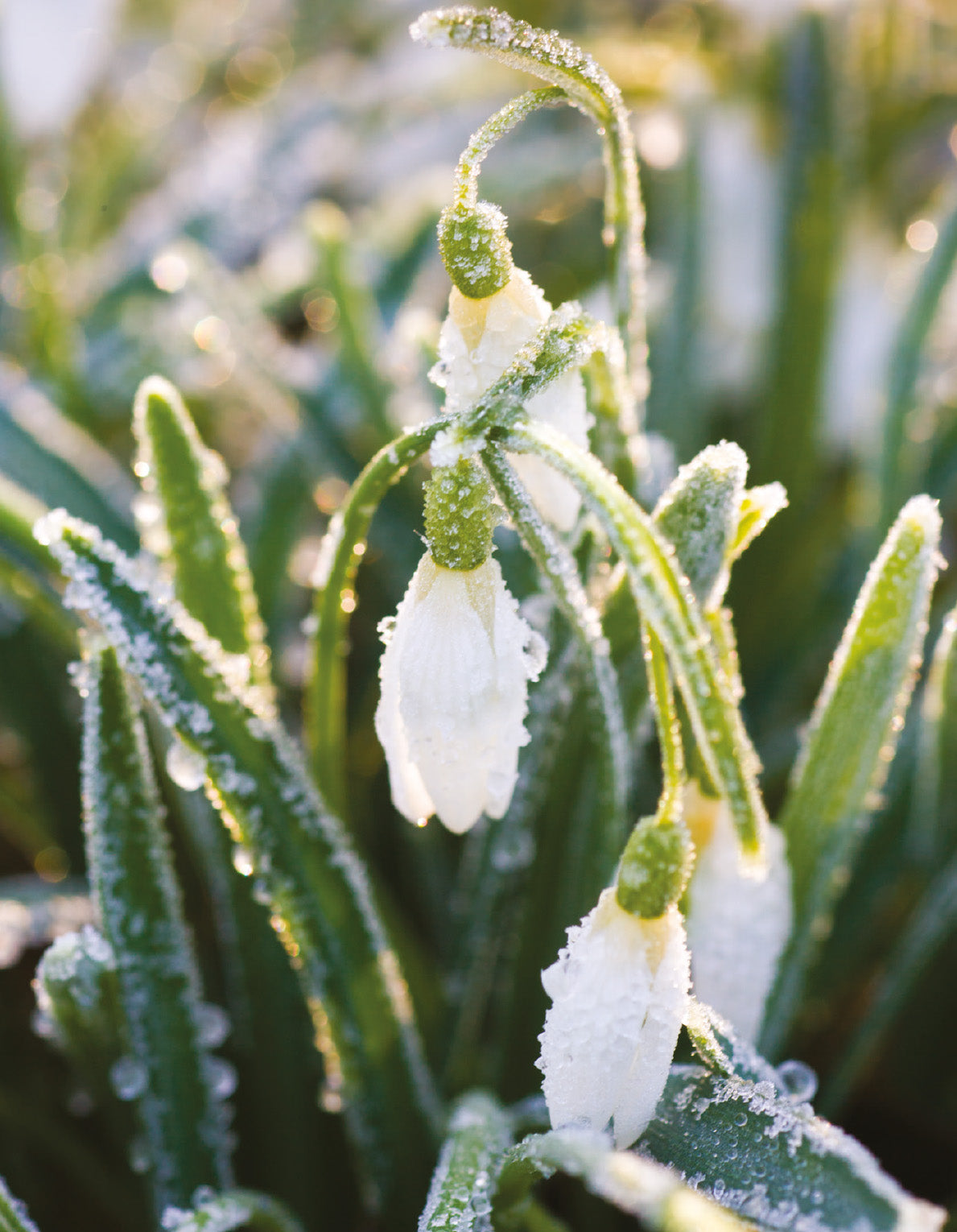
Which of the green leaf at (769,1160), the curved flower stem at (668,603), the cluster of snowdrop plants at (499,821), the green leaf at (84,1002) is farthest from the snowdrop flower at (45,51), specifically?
the green leaf at (769,1160)

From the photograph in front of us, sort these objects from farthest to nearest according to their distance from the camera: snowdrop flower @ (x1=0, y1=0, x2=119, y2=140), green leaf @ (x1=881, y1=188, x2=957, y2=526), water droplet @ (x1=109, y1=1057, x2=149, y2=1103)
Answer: snowdrop flower @ (x1=0, y1=0, x2=119, y2=140)
green leaf @ (x1=881, y1=188, x2=957, y2=526)
water droplet @ (x1=109, y1=1057, x2=149, y2=1103)

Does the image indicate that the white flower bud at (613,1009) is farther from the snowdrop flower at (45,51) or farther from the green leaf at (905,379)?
the snowdrop flower at (45,51)

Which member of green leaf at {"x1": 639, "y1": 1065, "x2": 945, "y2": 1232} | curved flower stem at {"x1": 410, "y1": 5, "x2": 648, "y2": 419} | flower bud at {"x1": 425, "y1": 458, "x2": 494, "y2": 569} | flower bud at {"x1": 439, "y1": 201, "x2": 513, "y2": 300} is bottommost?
green leaf at {"x1": 639, "y1": 1065, "x2": 945, "y2": 1232}

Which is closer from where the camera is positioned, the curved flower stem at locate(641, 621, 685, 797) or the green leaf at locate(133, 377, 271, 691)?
the curved flower stem at locate(641, 621, 685, 797)

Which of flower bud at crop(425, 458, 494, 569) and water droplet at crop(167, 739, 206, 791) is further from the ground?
flower bud at crop(425, 458, 494, 569)

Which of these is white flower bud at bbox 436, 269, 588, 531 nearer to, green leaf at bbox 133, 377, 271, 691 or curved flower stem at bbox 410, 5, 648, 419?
A: curved flower stem at bbox 410, 5, 648, 419

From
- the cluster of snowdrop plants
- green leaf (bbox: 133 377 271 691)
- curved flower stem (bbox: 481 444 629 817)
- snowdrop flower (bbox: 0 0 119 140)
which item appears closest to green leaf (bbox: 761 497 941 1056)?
the cluster of snowdrop plants

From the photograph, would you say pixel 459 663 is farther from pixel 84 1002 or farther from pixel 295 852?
pixel 84 1002
